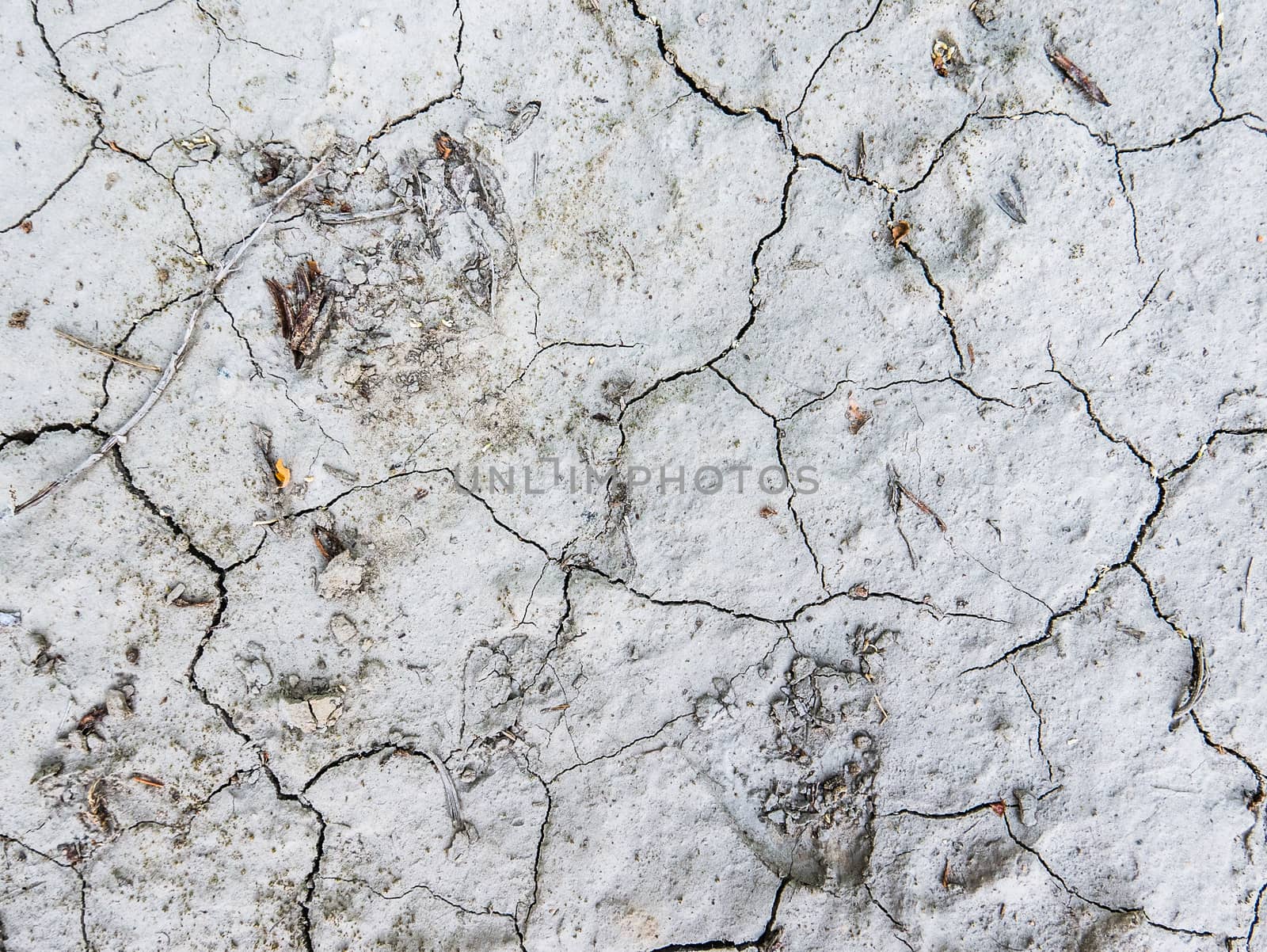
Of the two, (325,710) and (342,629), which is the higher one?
(342,629)

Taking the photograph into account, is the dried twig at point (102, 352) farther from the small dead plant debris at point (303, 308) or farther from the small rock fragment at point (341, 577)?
the small rock fragment at point (341, 577)

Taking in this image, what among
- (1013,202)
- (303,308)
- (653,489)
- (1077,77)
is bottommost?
(653,489)

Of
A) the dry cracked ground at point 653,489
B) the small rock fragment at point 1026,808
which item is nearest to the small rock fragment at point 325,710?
the dry cracked ground at point 653,489

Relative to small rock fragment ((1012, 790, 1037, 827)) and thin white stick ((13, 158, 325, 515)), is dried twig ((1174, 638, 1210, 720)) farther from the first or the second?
thin white stick ((13, 158, 325, 515))

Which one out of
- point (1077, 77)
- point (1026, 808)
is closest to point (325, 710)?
point (1026, 808)

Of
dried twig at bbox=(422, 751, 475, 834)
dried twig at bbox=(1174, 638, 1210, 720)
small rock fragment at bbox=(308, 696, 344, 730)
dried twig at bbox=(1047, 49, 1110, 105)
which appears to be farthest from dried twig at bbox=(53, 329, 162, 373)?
dried twig at bbox=(1174, 638, 1210, 720)

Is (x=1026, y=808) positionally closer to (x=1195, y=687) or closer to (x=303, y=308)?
(x=1195, y=687)
